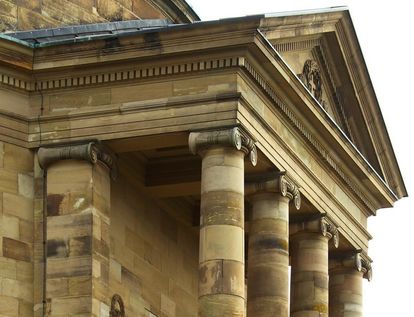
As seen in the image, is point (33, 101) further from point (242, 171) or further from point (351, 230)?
point (351, 230)

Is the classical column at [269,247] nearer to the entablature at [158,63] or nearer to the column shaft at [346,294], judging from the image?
the entablature at [158,63]

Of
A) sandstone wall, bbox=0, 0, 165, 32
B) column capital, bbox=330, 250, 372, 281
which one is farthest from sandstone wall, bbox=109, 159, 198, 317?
sandstone wall, bbox=0, 0, 165, 32

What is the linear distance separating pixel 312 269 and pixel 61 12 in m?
9.35

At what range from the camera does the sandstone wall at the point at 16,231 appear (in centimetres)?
4822

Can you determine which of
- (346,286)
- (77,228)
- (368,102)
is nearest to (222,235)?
(77,228)

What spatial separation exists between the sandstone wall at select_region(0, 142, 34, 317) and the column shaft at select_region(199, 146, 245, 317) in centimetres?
412

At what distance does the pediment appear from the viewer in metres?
52.0

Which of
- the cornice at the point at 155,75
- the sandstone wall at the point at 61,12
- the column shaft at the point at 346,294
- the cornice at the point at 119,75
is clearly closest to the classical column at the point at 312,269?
the column shaft at the point at 346,294

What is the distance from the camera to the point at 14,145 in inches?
1943

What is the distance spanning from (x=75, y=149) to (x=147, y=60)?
2664mm

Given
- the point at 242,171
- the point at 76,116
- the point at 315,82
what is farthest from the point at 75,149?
the point at 315,82

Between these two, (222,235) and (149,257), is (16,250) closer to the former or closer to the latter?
(222,235)

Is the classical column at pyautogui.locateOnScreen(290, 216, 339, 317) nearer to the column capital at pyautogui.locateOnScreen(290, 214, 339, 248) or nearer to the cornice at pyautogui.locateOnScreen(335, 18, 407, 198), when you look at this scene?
the column capital at pyautogui.locateOnScreen(290, 214, 339, 248)

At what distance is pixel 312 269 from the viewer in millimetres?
54812
